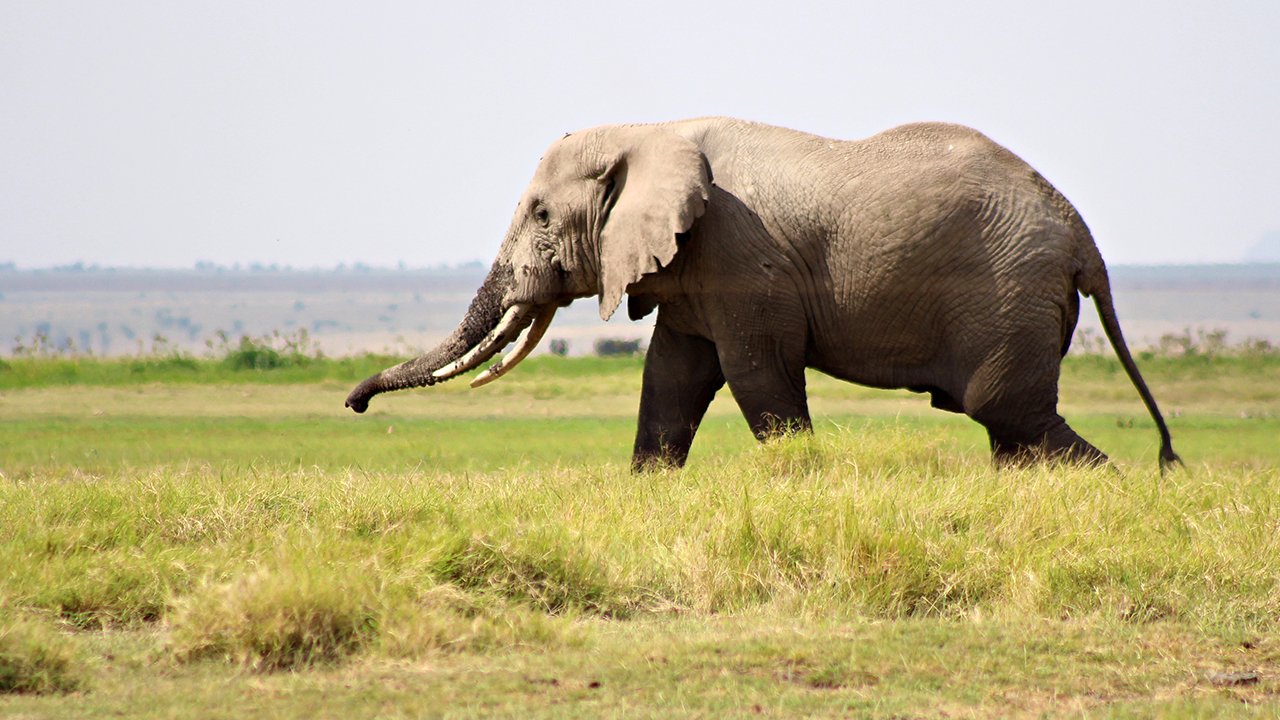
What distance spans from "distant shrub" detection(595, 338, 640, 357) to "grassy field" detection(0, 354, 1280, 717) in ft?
43.6

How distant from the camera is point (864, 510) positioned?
7.74 metres

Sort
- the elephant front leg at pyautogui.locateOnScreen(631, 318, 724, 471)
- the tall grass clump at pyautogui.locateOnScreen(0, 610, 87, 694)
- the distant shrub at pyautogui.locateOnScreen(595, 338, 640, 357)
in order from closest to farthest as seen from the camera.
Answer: the tall grass clump at pyautogui.locateOnScreen(0, 610, 87, 694)
the elephant front leg at pyautogui.locateOnScreen(631, 318, 724, 471)
the distant shrub at pyautogui.locateOnScreen(595, 338, 640, 357)

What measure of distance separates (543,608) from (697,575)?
0.74 meters

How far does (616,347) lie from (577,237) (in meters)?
16.3

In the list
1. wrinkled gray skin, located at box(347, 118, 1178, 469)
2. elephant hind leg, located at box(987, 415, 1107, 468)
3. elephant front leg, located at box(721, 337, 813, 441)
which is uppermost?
wrinkled gray skin, located at box(347, 118, 1178, 469)

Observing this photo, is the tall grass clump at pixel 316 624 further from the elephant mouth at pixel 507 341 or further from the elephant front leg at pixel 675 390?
the elephant mouth at pixel 507 341

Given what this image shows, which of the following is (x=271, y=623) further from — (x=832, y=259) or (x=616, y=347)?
(x=616, y=347)

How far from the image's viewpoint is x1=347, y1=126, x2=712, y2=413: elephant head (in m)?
9.82

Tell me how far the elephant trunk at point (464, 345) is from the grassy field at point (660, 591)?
2.22 ft

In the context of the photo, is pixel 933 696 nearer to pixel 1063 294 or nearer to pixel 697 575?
pixel 697 575

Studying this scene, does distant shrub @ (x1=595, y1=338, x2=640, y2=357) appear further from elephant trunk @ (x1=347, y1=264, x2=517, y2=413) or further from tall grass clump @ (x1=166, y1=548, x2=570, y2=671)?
tall grass clump @ (x1=166, y1=548, x2=570, y2=671)

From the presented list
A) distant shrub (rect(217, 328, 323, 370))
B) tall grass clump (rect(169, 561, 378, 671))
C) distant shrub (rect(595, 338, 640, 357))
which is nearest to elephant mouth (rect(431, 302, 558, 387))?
tall grass clump (rect(169, 561, 378, 671))

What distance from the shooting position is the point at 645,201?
9.86 meters

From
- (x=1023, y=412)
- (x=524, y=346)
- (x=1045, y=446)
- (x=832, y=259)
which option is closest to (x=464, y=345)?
(x=524, y=346)
